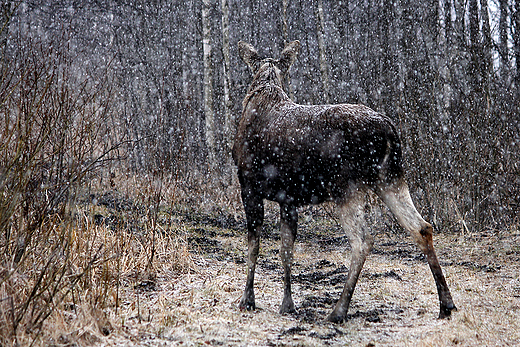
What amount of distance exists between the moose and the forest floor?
0.98ft

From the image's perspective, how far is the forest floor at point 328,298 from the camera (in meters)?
3.50

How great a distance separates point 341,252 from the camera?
7.58 m

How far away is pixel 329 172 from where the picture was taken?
4.20 metres

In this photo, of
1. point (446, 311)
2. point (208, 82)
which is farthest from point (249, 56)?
point (208, 82)

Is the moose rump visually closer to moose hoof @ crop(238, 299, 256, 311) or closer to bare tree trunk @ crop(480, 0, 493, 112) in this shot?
moose hoof @ crop(238, 299, 256, 311)

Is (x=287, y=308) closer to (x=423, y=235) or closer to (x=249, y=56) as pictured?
(x=423, y=235)

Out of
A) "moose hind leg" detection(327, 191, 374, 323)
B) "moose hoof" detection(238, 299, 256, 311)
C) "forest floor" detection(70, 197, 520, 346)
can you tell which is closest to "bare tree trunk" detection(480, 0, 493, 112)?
"forest floor" detection(70, 197, 520, 346)

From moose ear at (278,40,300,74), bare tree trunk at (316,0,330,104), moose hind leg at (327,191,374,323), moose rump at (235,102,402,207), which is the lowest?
moose hind leg at (327,191,374,323)

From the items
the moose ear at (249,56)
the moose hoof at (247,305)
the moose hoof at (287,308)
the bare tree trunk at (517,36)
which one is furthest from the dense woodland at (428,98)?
the moose hoof at (287,308)

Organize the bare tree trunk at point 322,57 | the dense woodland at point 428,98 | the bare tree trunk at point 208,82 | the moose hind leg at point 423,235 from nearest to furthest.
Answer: the moose hind leg at point 423,235 → the dense woodland at point 428,98 → the bare tree trunk at point 208,82 → the bare tree trunk at point 322,57

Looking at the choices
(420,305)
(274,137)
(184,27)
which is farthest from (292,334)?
(184,27)

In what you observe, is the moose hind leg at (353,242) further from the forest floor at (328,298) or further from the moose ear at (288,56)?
the moose ear at (288,56)

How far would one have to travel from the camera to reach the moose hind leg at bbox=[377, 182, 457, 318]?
3930 mm

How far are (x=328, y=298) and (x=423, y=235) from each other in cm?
142
